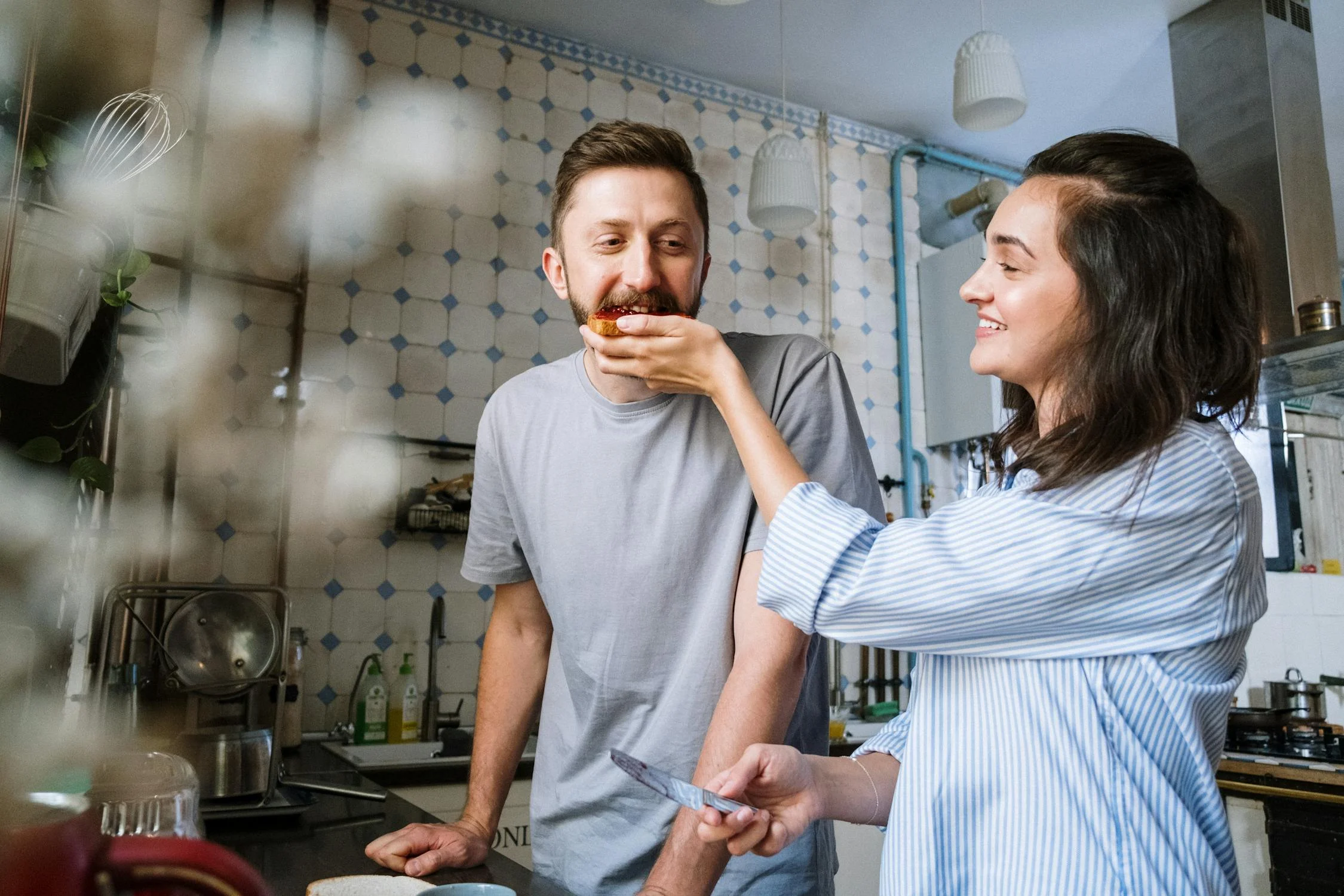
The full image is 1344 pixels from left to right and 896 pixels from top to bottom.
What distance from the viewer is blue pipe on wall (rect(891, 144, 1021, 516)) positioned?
4.33 meters

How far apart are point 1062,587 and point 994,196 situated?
3.85m

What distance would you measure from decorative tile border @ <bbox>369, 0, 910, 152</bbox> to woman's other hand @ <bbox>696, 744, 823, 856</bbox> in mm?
3287

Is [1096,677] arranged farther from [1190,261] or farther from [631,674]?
[631,674]

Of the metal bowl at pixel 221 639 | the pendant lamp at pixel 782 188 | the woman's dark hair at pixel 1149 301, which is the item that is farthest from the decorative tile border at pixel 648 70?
the woman's dark hair at pixel 1149 301

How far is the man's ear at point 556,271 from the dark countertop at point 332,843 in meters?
0.80

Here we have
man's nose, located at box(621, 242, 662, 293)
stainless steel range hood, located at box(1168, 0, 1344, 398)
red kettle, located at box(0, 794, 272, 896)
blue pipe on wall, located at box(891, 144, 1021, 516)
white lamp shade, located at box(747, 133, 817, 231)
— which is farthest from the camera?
blue pipe on wall, located at box(891, 144, 1021, 516)

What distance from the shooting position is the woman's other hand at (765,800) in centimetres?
91

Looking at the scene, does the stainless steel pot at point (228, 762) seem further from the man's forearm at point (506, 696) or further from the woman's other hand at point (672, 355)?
the woman's other hand at point (672, 355)

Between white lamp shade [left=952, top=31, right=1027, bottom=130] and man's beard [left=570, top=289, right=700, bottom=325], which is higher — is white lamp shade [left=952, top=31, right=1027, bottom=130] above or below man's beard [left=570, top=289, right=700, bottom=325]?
above

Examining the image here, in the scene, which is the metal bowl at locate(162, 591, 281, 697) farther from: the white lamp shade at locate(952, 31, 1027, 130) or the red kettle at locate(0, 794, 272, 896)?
the white lamp shade at locate(952, 31, 1027, 130)

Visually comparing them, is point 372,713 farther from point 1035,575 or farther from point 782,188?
point 1035,575

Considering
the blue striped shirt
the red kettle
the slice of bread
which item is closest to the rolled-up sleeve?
the blue striped shirt

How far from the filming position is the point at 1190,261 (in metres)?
1.01

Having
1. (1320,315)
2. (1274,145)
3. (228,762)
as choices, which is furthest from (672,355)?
(1274,145)
